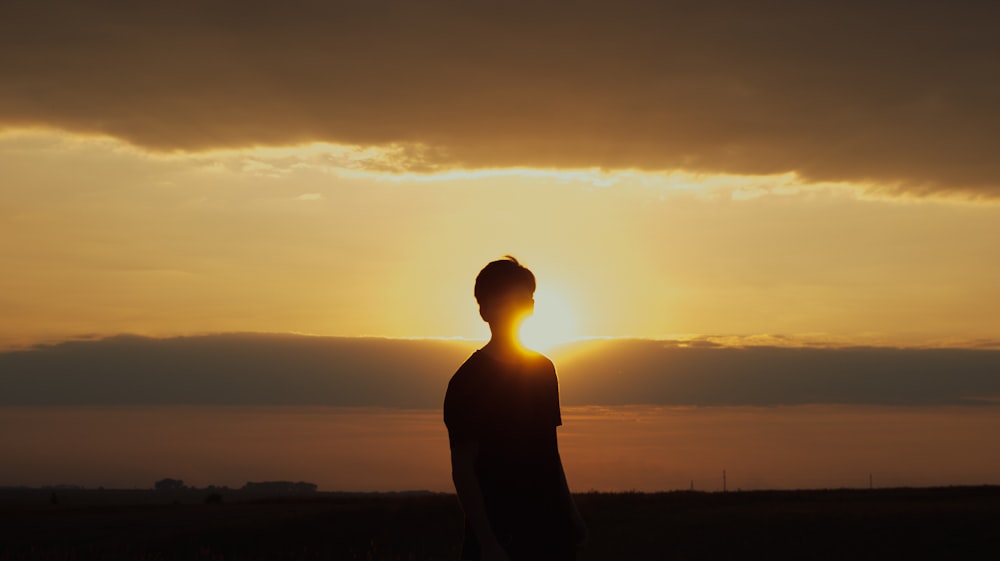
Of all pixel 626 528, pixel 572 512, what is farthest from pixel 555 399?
pixel 626 528

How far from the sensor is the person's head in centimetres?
688

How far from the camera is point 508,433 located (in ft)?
22.5

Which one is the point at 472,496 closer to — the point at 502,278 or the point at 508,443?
the point at 508,443

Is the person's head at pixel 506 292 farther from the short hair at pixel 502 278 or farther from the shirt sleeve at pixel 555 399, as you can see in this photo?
the shirt sleeve at pixel 555 399

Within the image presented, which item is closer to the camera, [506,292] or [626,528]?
[506,292]

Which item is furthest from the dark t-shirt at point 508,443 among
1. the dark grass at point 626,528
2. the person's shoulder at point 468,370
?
the dark grass at point 626,528

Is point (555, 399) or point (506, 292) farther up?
point (506, 292)

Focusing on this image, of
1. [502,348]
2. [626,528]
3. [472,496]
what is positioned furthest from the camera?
[626,528]

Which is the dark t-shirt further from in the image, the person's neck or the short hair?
the short hair

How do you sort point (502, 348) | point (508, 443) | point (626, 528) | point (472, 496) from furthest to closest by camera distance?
point (626, 528), point (502, 348), point (508, 443), point (472, 496)

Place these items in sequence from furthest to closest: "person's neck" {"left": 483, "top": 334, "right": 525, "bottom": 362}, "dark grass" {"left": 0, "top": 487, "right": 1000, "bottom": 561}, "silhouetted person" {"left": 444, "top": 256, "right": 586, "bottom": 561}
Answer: "dark grass" {"left": 0, "top": 487, "right": 1000, "bottom": 561} < "person's neck" {"left": 483, "top": 334, "right": 525, "bottom": 362} < "silhouetted person" {"left": 444, "top": 256, "right": 586, "bottom": 561}

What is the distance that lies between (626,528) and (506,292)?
94.8 ft

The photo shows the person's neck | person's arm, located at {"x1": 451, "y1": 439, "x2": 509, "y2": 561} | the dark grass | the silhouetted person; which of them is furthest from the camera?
the dark grass

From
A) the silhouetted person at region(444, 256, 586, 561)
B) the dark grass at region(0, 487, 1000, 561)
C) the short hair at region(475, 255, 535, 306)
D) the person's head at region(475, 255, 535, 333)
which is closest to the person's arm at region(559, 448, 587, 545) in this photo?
the silhouetted person at region(444, 256, 586, 561)
